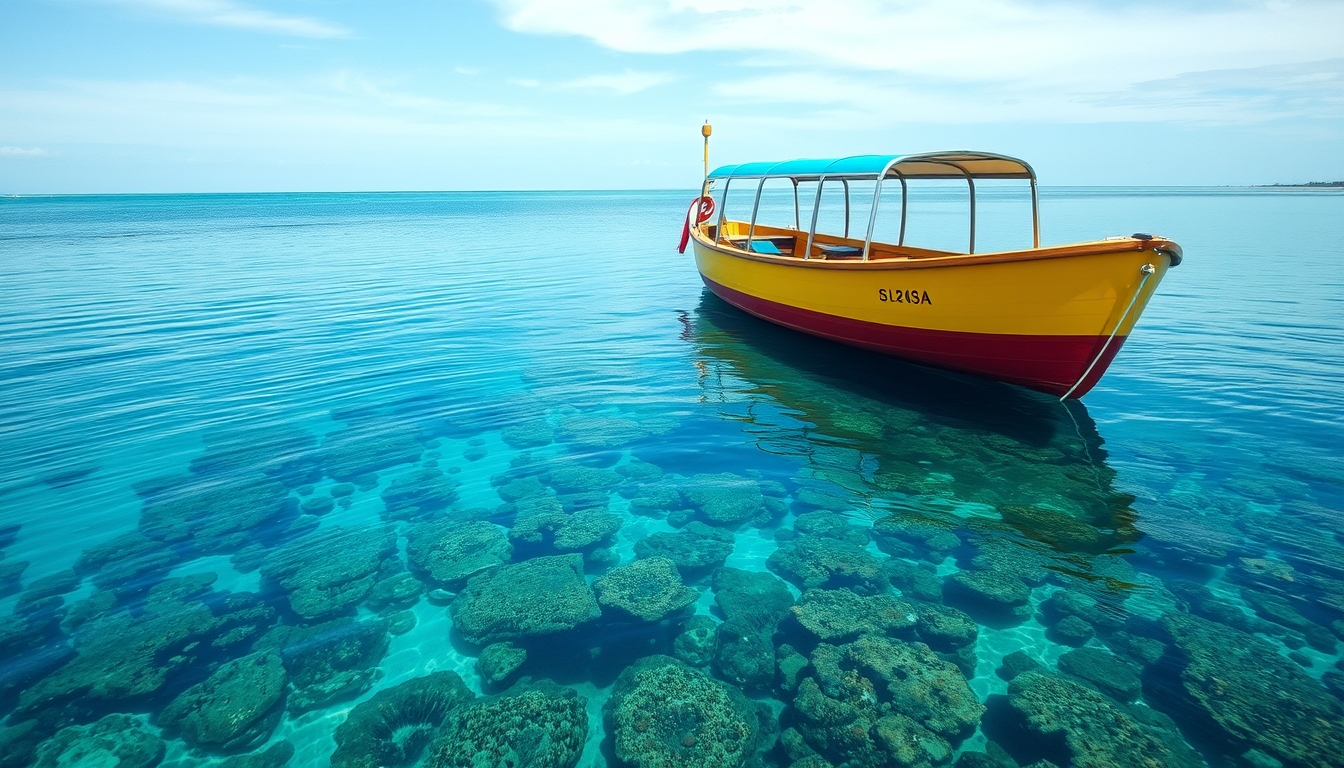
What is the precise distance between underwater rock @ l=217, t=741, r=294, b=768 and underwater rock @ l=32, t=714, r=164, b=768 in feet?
1.80

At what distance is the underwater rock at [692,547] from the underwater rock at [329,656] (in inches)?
105

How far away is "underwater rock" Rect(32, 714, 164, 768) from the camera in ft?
14.1

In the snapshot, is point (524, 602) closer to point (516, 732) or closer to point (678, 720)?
point (516, 732)

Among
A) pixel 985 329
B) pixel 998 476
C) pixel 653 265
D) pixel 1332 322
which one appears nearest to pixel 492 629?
pixel 998 476

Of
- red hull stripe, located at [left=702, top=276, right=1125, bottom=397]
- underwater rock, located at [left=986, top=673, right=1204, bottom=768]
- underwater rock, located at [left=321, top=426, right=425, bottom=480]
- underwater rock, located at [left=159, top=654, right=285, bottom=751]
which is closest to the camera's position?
underwater rock, located at [left=986, top=673, right=1204, bottom=768]

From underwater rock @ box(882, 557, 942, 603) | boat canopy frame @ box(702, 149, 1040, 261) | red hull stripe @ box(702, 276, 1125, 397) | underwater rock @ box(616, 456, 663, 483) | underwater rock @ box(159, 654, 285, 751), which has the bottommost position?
underwater rock @ box(616, 456, 663, 483)

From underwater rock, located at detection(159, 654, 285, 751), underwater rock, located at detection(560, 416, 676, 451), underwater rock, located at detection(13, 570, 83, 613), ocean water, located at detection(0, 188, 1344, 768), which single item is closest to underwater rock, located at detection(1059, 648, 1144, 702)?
ocean water, located at detection(0, 188, 1344, 768)

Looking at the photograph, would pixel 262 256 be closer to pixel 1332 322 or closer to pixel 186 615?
pixel 186 615

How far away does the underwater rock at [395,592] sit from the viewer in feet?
19.5

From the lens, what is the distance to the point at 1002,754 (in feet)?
13.9

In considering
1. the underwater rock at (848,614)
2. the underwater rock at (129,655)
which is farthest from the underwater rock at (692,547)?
the underwater rock at (129,655)

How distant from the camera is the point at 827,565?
6.38 meters

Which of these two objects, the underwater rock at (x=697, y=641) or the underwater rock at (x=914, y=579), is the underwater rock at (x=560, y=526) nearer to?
the underwater rock at (x=697, y=641)

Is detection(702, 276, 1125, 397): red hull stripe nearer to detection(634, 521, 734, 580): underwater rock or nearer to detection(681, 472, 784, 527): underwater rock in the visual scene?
detection(681, 472, 784, 527): underwater rock
